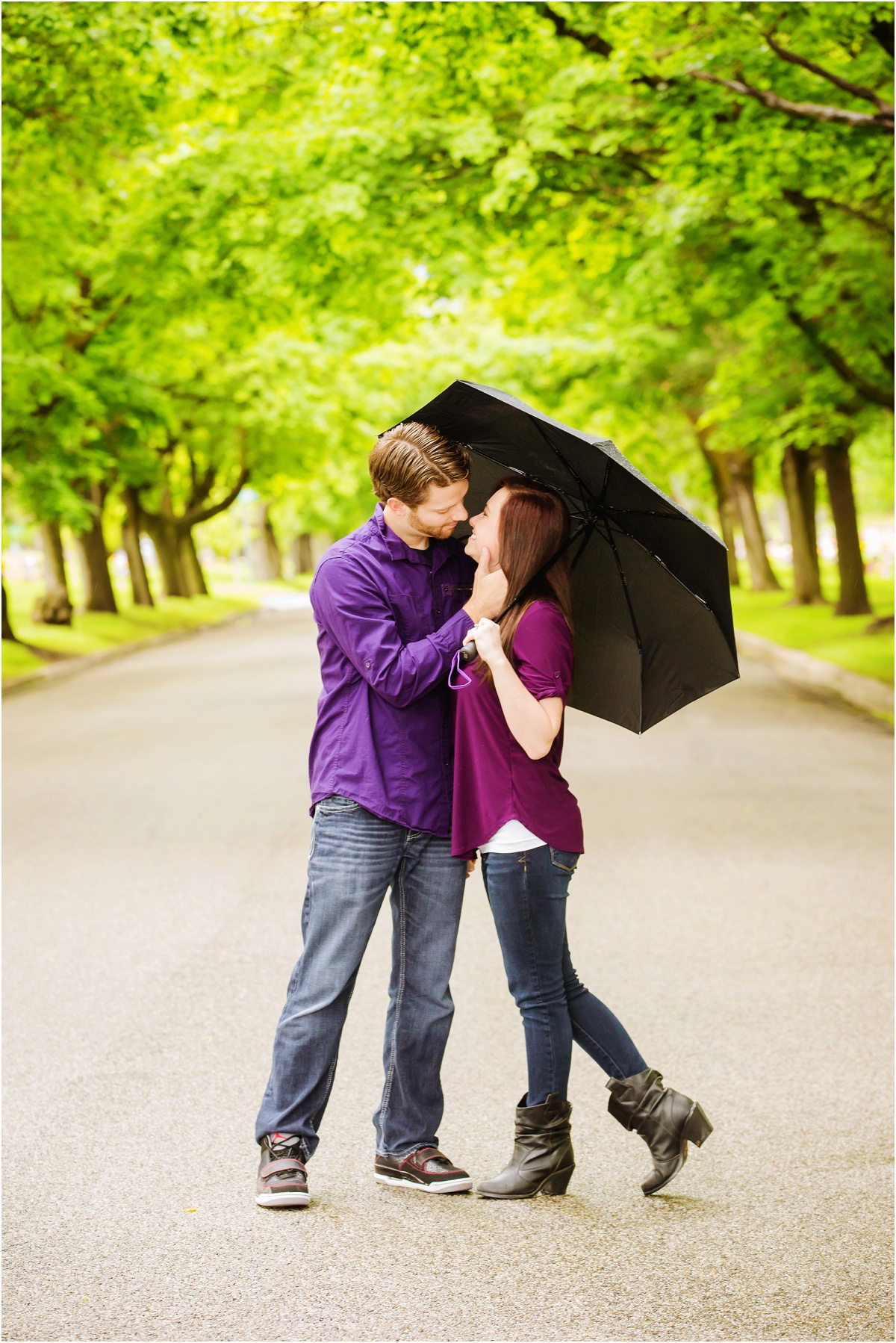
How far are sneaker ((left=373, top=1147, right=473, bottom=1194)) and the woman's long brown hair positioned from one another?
4.46 ft

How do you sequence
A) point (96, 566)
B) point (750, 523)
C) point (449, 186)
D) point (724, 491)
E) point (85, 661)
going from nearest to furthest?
1. point (449, 186)
2. point (85, 661)
3. point (96, 566)
4. point (750, 523)
5. point (724, 491)

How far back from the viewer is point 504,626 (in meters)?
3.53

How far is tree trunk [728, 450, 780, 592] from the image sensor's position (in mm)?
32281

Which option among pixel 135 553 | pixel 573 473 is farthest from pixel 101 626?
pixel 573 473

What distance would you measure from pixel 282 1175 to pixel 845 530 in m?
21.2

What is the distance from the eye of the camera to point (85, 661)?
2425 centimetres

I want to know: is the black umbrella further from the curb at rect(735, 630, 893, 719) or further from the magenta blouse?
the curb at rect(735, 630, 893, 719)

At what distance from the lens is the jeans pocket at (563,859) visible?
3605mm

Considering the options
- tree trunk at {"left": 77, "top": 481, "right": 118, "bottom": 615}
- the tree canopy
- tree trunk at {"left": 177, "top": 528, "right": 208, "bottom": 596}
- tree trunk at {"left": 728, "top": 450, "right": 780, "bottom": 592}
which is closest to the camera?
the tree canopy

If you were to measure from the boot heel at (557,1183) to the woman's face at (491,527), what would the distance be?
1.67 meters

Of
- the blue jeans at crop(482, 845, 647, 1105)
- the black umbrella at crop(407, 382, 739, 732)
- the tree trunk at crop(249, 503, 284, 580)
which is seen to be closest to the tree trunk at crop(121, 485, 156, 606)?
the tree trunk at crop(249, 503, 284, 580)

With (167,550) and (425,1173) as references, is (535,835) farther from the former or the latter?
(167,550)

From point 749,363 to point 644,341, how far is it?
2.54 meters

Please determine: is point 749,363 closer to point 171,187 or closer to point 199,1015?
point 171,187
